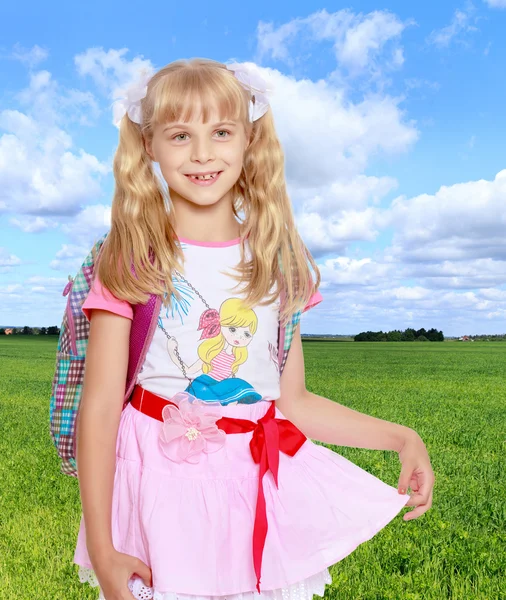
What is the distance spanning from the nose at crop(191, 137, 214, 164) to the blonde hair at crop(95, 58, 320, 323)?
0.08 m

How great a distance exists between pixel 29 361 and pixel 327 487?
25.3 m

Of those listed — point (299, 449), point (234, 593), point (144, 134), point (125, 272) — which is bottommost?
point (234, 593)

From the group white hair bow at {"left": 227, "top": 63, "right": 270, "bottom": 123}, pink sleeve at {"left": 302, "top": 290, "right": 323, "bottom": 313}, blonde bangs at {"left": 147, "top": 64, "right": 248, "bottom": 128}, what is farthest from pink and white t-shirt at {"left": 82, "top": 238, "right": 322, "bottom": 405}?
white hair bow at {"left": 227, "top": 63, "right": 270, "bottom": 123}

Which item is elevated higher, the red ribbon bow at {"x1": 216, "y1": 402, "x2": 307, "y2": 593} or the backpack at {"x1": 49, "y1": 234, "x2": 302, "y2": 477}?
the backpack at {"x1": 49, "y1": 234, "x2": 302, "y2": 477}

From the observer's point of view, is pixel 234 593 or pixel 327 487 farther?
pixel 327 487

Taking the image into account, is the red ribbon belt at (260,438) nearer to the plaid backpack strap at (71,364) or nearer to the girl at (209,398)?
the girl at (209,398)

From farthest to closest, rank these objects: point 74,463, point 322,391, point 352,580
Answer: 1. point 322,391
2. point 352,580
3. point 74,463

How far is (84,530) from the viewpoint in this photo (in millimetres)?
2264

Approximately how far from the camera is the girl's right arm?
2.11 metres

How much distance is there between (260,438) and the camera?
2.20 meters

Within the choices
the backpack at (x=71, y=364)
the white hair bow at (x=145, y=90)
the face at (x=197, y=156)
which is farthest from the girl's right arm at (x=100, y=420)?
the white hair bow at (x=145, y=90)

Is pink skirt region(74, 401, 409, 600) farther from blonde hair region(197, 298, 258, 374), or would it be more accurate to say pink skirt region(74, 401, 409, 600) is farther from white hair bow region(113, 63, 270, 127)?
white hair bow region(113, 63, 270, 127)

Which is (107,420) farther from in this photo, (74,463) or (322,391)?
(322,391)

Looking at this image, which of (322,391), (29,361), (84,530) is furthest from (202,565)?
(29,361)
